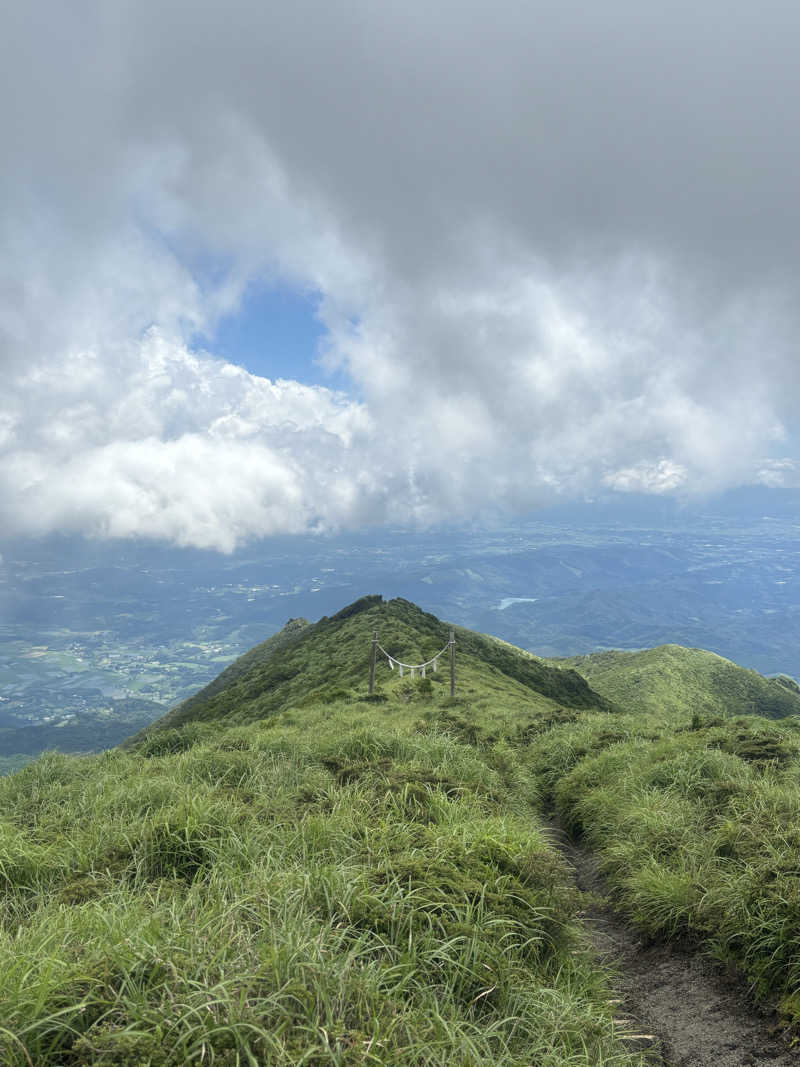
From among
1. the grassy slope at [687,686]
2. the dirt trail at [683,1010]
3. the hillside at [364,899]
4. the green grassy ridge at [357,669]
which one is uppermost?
the hillside at [364,899]

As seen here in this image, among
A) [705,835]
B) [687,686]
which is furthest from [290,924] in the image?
[687,686]

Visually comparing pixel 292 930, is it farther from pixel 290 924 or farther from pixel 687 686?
pixel 687 686

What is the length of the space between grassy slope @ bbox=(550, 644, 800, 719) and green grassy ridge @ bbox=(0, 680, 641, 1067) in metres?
56.9

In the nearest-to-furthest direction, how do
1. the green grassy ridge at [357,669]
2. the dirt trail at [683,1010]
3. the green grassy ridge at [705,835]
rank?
1. the dirt trail at [683,1010]
2. the green grassy ridge at [705,835]
3. the green grassy ridge at [357,669]

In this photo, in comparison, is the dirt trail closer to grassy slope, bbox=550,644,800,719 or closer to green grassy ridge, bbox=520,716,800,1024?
green grassy ridge, bbox=520,716,800,1024

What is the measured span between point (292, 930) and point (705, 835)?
6.64 meters

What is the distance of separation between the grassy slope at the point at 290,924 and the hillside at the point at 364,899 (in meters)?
0.02

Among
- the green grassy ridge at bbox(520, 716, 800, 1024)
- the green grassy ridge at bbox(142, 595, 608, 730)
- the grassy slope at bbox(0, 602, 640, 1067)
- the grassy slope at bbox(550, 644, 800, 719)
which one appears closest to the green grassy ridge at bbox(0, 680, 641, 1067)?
the grassy slope at bbox(0, 602, 640, 1067)

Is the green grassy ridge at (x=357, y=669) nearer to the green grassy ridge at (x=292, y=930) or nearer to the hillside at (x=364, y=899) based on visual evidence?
the hillside at (x=364, y=899)

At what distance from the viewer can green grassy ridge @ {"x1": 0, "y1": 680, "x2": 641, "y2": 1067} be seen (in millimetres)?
3043

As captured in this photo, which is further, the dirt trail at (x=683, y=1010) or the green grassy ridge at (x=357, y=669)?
the green grassy ridge at (x=357, y=669)

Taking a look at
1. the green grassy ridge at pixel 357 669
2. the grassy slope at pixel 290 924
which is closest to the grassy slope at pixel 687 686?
the green grassy ridge at pixel 357 669

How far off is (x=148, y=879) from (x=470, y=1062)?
157 inches

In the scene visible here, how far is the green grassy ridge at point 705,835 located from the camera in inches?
213
